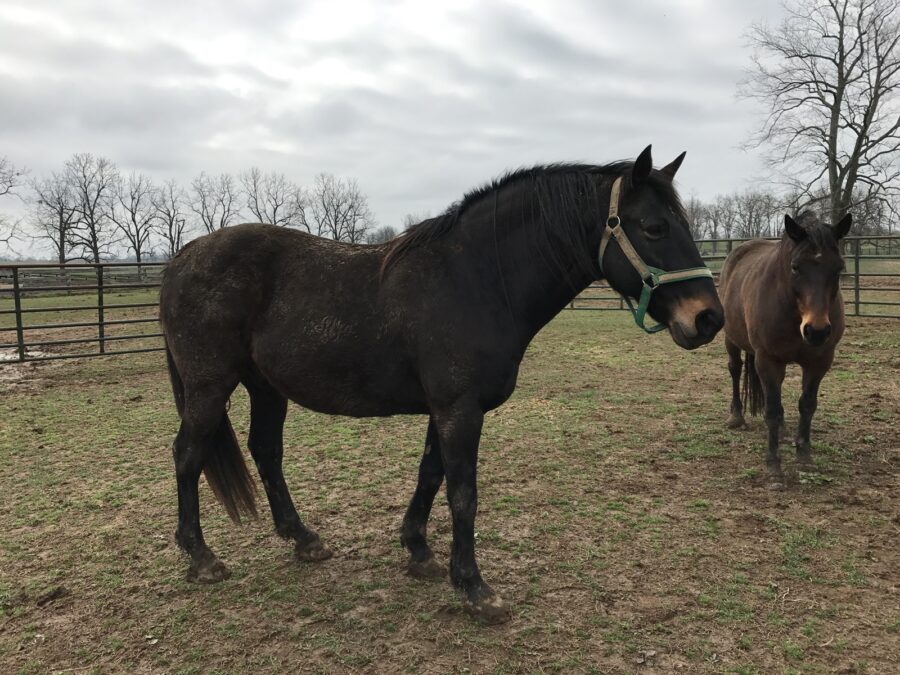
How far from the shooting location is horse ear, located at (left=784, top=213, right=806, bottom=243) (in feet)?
11.9

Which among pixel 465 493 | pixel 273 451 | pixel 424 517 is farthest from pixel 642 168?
pixel 273 451

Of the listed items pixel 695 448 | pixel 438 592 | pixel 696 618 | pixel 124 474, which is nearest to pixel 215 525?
pixel 124 474

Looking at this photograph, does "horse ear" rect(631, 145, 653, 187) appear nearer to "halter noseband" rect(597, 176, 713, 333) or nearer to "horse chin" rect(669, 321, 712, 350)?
"halter noseband" rect(597, 176, 713, 333)

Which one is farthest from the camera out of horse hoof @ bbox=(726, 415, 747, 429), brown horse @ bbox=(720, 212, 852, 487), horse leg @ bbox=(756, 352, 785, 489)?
horse hoof @ bbox=(726, 415, 747, 429)

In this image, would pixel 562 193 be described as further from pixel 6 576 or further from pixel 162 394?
pixel 162 394

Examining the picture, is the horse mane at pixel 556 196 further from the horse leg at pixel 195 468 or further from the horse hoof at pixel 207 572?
the horse hoof at pixel 207 572

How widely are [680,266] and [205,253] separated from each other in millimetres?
2452

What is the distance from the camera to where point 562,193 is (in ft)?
8.17

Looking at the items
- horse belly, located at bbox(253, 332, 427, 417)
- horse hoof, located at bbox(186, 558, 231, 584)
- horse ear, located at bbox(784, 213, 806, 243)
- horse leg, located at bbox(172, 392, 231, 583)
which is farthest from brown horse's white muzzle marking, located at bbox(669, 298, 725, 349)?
horse hoof, located at bbox(186, 558, 231, 584)

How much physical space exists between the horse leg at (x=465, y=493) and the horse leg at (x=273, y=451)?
40.9 inches

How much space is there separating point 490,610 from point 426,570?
0.53m

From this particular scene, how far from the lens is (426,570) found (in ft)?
9.41

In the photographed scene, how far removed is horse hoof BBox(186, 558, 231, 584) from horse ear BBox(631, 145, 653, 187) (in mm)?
2912

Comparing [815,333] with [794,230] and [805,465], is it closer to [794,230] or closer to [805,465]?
[794,230]
